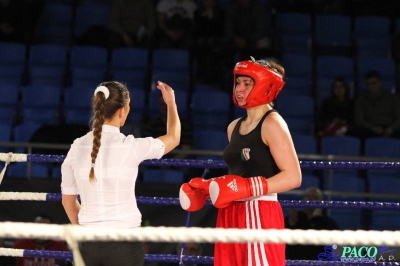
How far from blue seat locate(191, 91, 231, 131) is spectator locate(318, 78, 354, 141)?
101 cm

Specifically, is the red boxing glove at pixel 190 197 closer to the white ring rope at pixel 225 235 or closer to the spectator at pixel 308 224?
the white ring rope at pixel 225 235

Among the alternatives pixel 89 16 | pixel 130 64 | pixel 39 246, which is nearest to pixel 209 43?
pixel 130 64

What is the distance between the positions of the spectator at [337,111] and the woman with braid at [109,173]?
4.54m

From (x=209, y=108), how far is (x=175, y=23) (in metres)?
1.36

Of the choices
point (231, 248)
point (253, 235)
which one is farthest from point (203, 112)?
point (253, 235)

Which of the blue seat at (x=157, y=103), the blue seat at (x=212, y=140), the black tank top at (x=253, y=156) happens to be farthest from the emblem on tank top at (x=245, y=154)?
the blue seat at (x=157, y=103)

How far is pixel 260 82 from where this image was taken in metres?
2.96

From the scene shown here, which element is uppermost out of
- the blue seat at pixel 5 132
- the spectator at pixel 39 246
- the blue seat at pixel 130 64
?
the blue seat at pixel 130 64

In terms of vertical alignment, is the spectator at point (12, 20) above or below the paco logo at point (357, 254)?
above

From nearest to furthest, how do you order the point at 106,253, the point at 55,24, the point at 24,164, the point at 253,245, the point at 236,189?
1. the point at 106,253
2. the point at 236,189
3. the point at 253,245
4. the point at 24,164
5. the point at 55,24

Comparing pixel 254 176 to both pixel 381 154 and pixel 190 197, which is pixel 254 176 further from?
pixel 381 154

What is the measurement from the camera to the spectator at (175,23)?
8.10m

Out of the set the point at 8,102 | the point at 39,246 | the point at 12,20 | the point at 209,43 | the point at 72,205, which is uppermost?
the point at 12,20

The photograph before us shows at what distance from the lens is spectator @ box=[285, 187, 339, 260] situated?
Result: 4.76m
